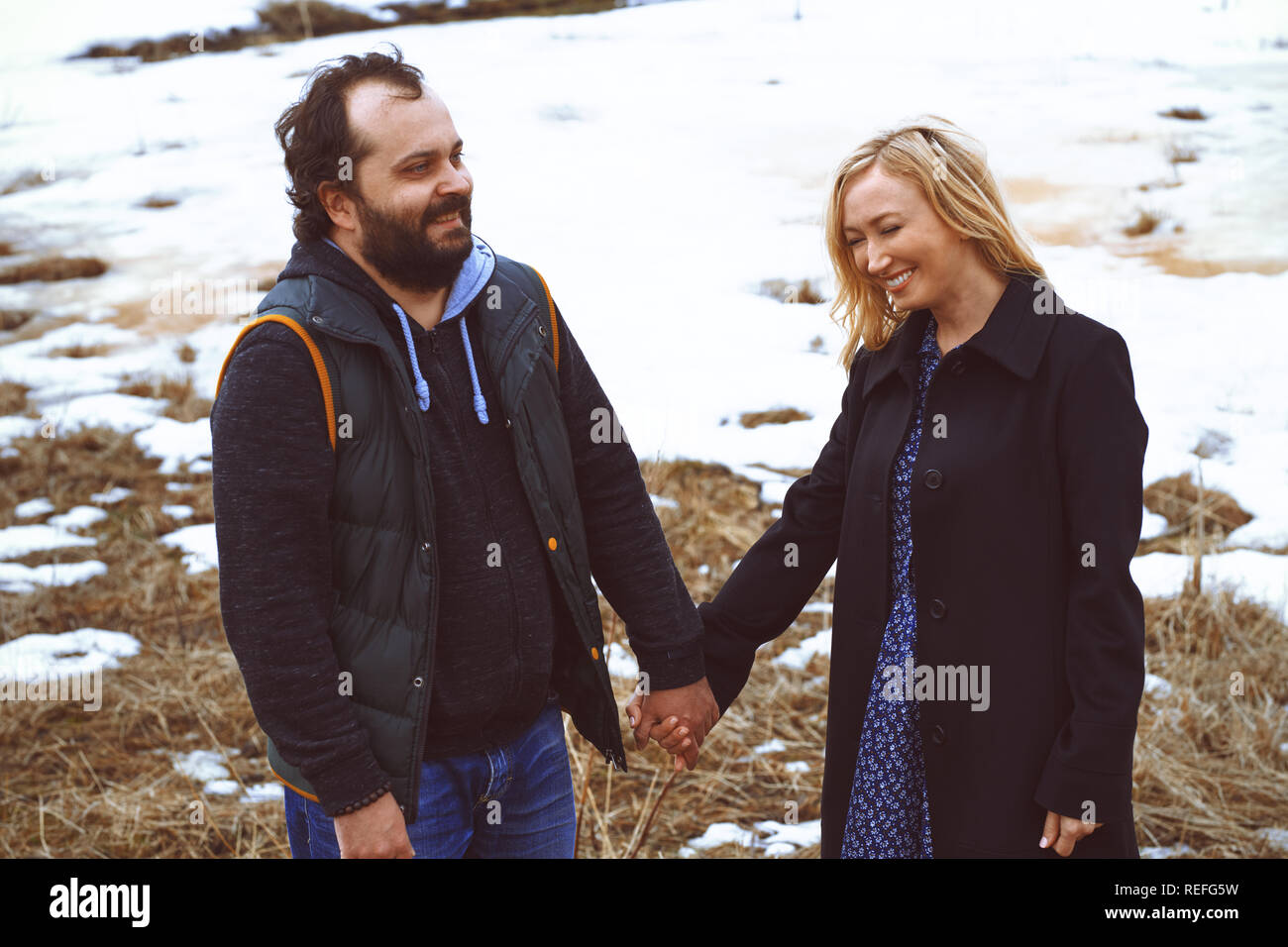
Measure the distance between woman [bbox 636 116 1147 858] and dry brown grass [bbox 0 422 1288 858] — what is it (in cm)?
90

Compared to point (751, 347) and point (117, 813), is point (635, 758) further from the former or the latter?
point (751, 347)

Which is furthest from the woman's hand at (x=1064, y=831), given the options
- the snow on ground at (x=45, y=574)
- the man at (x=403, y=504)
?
the snow on ground at (x=45, y=574)

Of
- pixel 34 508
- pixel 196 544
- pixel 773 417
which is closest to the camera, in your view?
pixel 196 544

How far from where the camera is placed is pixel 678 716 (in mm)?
2398

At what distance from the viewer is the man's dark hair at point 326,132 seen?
6.25 feet

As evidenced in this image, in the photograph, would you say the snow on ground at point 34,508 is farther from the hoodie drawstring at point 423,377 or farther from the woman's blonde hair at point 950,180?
the woman's blonde hair at point 950,180

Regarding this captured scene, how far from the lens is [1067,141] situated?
346 inches

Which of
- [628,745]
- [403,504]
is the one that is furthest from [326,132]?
[628,745]

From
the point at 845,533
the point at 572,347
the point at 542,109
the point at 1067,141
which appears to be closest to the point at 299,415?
the point at 572,347

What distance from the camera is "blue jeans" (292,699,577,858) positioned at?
1971 mm

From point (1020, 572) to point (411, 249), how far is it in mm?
1271

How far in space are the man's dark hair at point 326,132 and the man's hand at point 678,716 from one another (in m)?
1.22

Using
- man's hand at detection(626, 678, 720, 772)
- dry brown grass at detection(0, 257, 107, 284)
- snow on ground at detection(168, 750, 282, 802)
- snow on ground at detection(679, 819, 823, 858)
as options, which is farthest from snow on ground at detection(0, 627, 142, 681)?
dry brown grass at detection(0, 257, 107, 284)

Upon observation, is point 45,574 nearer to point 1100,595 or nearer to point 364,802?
point 364,802
